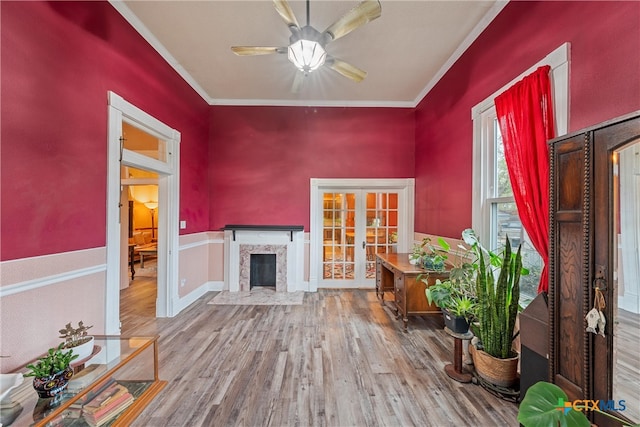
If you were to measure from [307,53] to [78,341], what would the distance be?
2.85m

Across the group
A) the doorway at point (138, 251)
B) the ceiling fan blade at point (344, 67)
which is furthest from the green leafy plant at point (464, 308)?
the doorway at point (138, 251)

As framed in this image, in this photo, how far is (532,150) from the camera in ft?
6.70

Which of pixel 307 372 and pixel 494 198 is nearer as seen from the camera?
pixel 307 372

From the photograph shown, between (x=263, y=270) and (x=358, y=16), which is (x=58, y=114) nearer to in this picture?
(x=358, y=16)

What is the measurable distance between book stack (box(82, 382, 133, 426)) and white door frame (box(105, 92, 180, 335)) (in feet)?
3.55

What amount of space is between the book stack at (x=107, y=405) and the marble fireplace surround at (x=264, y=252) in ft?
10.1

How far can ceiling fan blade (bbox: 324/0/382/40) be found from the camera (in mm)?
1945

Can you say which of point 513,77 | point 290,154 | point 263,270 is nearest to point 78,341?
point 263,270

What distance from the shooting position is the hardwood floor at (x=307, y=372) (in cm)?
187

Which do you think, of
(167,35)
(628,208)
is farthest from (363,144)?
(628,208)

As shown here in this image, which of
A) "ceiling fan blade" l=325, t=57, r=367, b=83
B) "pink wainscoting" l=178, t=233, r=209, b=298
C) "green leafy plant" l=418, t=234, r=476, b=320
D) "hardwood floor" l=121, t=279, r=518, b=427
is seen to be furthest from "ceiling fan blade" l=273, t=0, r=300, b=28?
"pink wainscoting" l=178, t=233, r=209, b=298

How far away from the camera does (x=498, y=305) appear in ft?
6.68

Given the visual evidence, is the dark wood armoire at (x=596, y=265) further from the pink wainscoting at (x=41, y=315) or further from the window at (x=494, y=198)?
the pink wainscoting at (x=41, y=315)

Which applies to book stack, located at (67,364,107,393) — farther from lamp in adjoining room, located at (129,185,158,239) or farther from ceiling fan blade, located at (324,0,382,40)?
lamp in adjoining room, located at (129,185,158,239)
